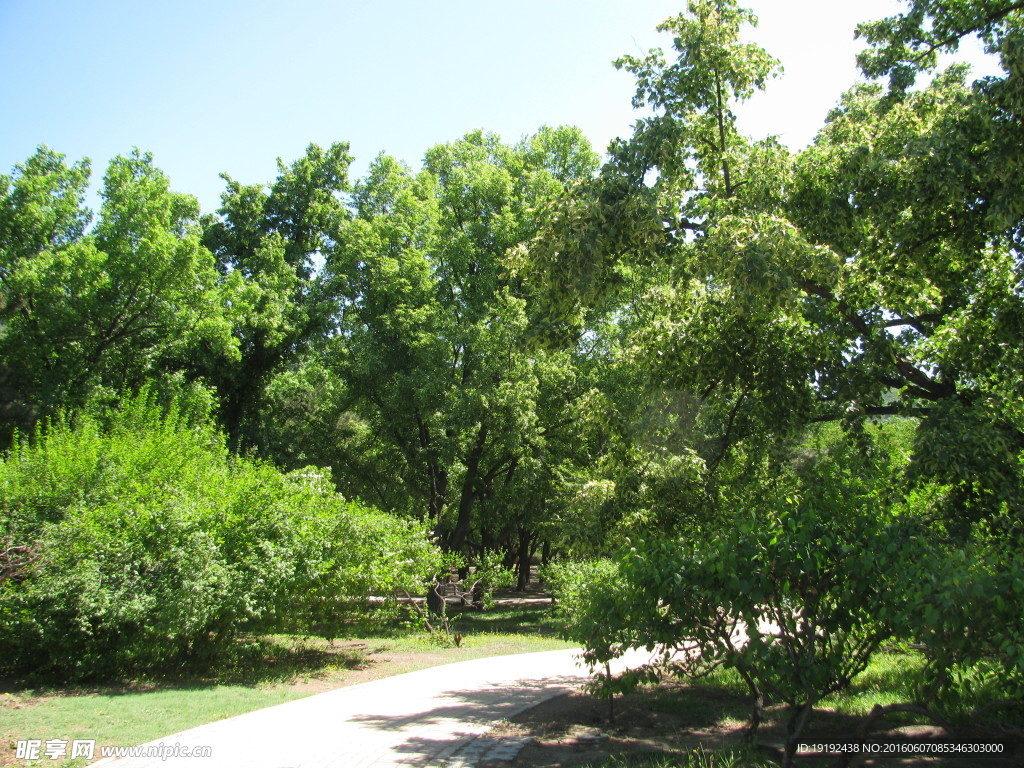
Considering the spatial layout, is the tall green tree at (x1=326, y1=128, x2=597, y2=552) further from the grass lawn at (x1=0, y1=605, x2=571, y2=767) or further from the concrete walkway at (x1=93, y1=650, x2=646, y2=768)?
the concrete walkway at (x1=93, y1=650, x2=646, y2=768)

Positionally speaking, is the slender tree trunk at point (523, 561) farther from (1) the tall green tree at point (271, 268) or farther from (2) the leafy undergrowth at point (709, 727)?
(2) the leafy undergrowth at point (709, 727)

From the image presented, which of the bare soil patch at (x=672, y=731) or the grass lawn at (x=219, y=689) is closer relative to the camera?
the bare soil patch at (x=672, y=731)

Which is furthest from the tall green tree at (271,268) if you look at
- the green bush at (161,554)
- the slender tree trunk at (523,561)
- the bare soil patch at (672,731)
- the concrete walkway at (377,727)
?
the slender tree trunk at (523,561)

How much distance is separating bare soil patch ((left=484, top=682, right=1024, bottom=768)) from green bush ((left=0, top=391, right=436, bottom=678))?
5.01 m

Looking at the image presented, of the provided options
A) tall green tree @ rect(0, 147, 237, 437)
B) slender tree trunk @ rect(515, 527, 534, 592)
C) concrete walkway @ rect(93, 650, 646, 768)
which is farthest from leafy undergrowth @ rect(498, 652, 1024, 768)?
slender tree trunk @ rect(515, 527, 534, 592)

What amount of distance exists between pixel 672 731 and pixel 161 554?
794 cm

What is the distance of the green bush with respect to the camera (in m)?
9.69

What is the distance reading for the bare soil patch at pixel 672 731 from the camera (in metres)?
6.11

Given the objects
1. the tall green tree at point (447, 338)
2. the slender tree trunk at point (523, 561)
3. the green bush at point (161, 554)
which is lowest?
the slender tree trunk at point (523, 561)

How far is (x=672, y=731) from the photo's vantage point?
7.88m

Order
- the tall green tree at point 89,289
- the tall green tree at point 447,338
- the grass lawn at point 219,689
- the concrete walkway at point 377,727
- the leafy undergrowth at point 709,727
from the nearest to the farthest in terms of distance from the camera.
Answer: the leafy undergrowth at point 709,727 → the concrete walkway at point 377,727 → the grass lawn at point 219,689 → the tall green tree at point 89,289 → the tall green tree at point 447,338

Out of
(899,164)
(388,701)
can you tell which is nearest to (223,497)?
(388,701)

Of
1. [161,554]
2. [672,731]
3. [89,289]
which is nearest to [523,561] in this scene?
[89,289]

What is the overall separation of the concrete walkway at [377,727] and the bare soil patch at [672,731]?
481 millimetres
